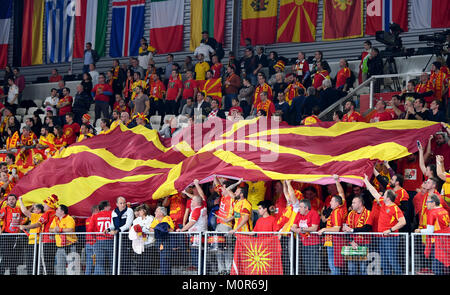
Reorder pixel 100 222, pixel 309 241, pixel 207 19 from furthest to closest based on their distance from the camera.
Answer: pixel 207 19 < pixel 100 222 < pixel 309 241

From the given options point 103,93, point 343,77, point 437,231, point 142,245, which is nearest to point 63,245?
point 142,245

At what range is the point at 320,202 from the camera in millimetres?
13789

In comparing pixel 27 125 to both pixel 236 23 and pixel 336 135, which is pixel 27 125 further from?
pixel 336 135

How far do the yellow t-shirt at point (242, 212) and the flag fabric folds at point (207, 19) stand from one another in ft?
41.5

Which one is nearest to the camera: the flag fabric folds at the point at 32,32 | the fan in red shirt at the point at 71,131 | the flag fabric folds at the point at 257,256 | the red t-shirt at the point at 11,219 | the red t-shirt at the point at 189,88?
the flag fabric folds at the point at 257,256

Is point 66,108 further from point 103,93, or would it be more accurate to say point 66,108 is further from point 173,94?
point 173,94

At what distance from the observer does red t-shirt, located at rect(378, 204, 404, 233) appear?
11.8m

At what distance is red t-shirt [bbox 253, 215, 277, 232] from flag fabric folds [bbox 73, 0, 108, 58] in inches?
661

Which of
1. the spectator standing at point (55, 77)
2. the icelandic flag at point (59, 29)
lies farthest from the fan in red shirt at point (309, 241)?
the icelandic flag at point (59, 29)

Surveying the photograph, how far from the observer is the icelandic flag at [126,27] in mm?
27469

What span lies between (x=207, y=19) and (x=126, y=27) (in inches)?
133

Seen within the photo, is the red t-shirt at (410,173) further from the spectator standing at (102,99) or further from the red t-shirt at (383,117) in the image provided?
Answer: the spectator standing at (102,99)

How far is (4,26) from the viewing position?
30172 millimetres
